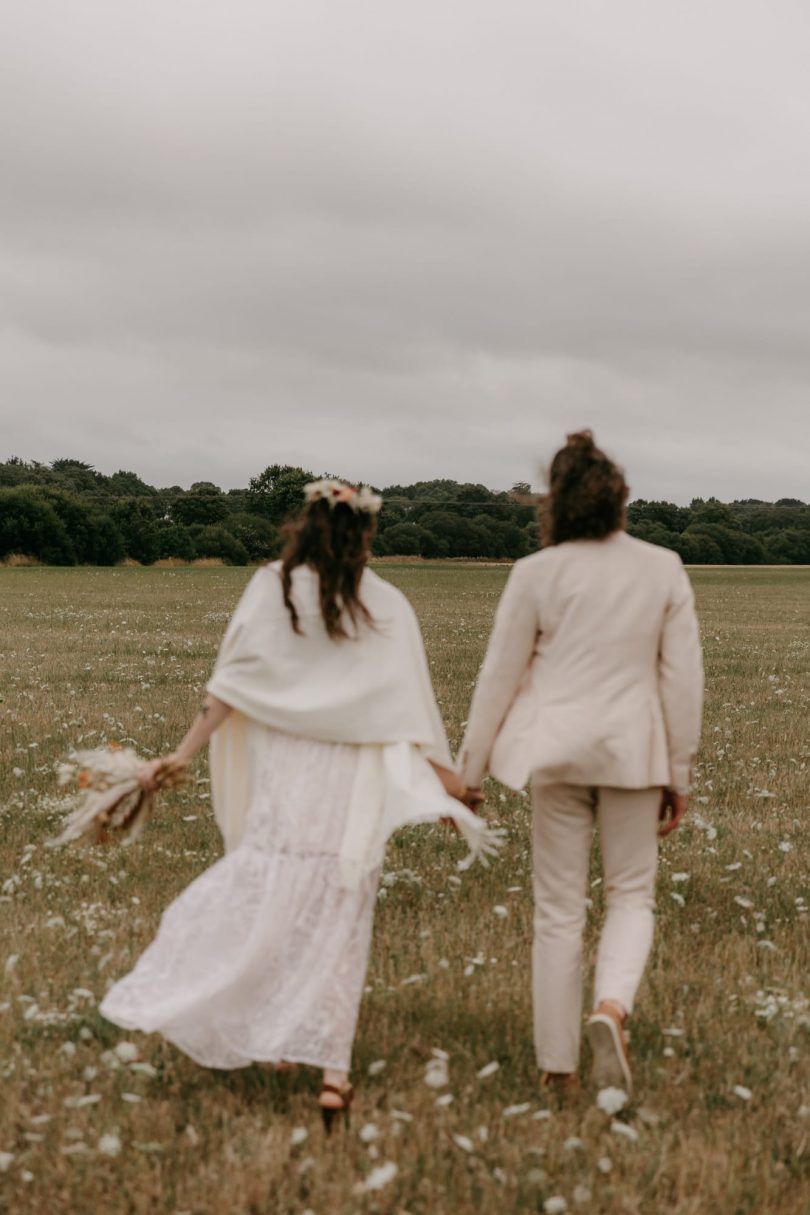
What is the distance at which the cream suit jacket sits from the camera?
548 cm

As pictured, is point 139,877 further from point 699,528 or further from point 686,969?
point 699,528

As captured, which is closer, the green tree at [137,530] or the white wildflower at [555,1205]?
the white wildflower at [555,1205]

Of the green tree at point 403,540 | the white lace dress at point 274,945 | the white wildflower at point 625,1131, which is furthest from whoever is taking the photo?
the green tree at point 403,540

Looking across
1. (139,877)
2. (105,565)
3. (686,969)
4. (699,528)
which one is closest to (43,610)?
(139,877)

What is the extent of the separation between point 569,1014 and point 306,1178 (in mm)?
1437

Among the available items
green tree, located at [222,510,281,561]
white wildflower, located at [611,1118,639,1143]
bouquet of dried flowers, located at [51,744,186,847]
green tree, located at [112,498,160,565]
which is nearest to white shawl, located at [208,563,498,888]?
bouquet of dried flowers, located at [51,744,186,847]

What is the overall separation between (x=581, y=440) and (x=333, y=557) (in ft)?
4.19

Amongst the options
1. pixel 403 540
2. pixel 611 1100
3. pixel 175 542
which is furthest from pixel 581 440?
pixel 175 542

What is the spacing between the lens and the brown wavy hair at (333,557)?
216 inches

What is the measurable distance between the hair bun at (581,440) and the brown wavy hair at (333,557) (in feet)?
3.26

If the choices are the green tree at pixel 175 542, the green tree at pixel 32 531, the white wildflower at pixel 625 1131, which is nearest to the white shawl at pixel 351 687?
the white wildflower at pixel 625 1131

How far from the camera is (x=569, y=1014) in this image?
5.58 m

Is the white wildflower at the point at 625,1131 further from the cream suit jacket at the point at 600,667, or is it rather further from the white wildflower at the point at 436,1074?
the cream suit jacket at the point at 600,667

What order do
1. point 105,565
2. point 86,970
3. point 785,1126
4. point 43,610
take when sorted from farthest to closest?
1. point 105,565
2. point 43,610
3. point 86,970
4. point 785,1126
